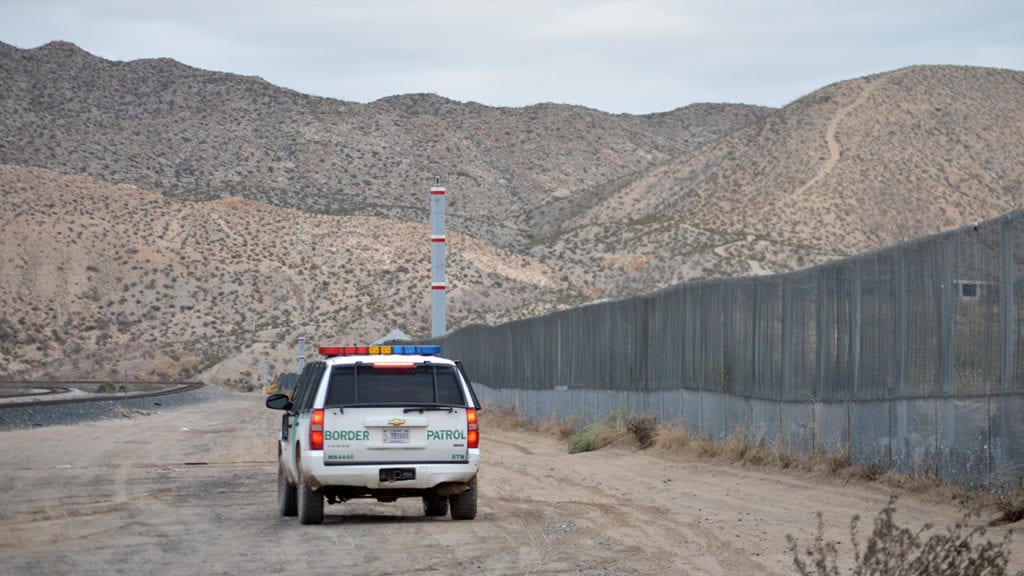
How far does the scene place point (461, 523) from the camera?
15359 mm

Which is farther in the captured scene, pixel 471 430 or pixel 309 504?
pixel 471 430

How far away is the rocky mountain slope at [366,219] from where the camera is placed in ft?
336

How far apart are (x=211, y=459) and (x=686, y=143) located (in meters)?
165

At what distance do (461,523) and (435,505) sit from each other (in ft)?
3.49

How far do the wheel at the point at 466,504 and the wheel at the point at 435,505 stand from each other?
0.55 m

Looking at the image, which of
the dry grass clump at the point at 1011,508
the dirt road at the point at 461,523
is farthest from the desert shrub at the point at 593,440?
the dry grass clump at the point at 1011,508

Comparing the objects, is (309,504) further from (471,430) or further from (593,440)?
(593,440)

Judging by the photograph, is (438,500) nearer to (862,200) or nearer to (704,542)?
(704,542)

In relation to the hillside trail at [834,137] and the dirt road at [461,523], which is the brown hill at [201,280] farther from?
the dirt road at [461,523]

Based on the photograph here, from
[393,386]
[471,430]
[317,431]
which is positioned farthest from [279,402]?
[471,430]

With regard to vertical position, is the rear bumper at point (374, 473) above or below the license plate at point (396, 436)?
below

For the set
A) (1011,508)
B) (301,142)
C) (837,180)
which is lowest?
(1011,508)

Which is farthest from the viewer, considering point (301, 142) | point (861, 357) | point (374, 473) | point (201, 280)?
point (301, 142)

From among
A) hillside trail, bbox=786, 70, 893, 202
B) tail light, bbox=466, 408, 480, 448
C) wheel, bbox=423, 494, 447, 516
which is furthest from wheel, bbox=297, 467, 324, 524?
hillside trail, bbox=786, 70, 893, 202
